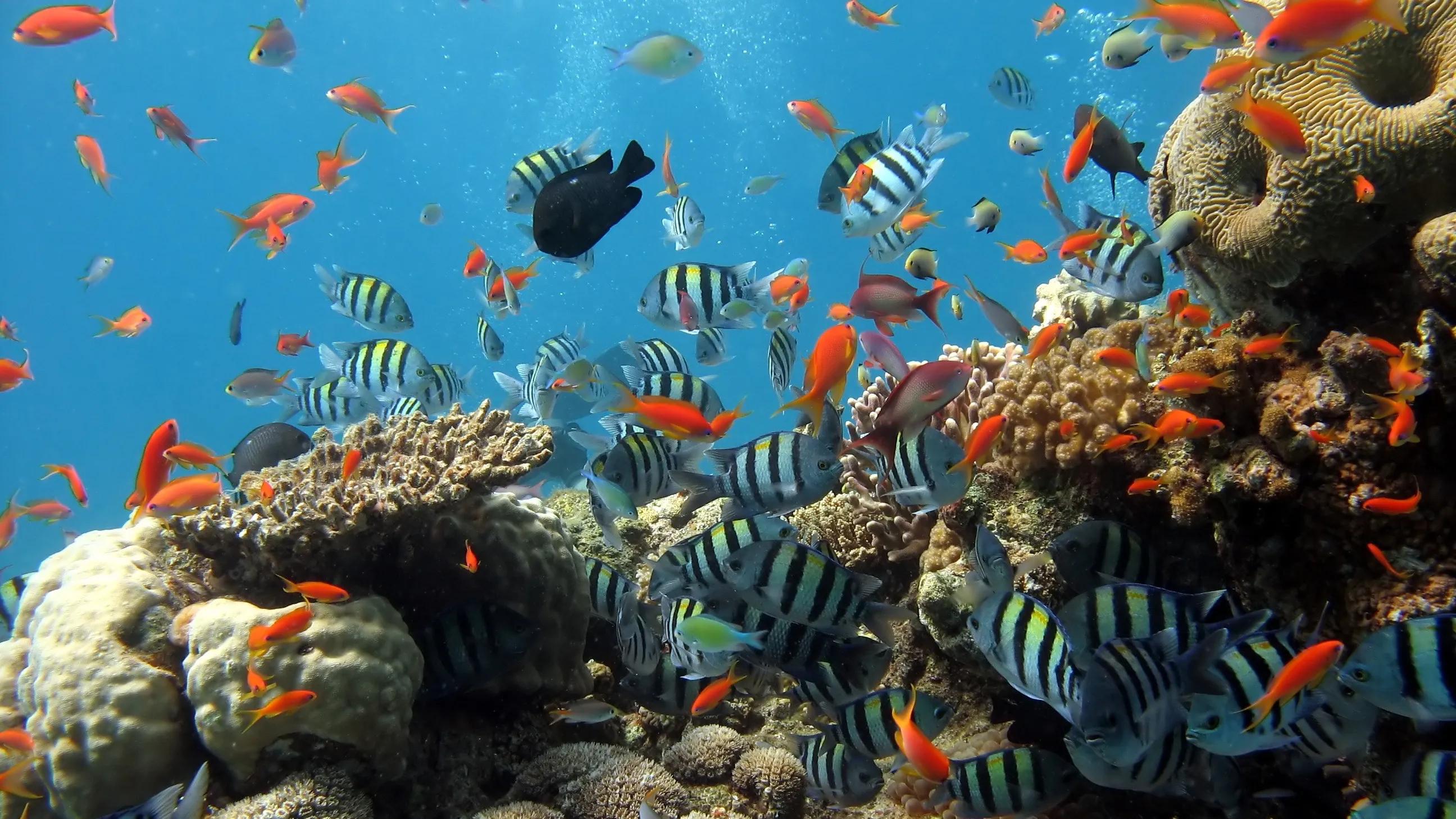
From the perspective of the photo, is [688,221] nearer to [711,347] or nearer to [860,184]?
[711,347]

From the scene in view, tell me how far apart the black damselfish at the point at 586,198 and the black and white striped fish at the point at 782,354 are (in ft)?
6.07

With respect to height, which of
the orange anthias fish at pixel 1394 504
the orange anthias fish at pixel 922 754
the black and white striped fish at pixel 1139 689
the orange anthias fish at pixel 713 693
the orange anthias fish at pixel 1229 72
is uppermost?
the orange anthias fish at pixel 1229 72

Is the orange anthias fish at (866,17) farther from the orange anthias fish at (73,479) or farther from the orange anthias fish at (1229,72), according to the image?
the orange anthias fish at (73,479)

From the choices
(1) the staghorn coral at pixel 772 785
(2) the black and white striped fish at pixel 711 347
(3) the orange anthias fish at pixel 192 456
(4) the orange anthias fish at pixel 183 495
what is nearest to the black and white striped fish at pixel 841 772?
(1) the staghorn coral at pixel 772 785

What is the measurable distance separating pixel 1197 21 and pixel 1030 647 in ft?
11.8

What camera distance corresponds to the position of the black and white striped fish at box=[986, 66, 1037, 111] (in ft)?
23.8

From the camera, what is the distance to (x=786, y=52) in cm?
7844

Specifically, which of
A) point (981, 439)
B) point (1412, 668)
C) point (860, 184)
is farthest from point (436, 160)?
point (1412, 668)

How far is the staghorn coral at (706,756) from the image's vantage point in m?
4.11

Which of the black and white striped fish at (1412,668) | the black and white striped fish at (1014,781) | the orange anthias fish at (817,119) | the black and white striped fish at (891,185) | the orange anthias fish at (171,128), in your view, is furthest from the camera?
the orange anthias fish at (171,128)

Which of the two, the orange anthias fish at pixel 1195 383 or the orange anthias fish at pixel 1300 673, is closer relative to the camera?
the orange anthias fish at pixel 1300 673

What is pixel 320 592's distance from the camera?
3.43 meters

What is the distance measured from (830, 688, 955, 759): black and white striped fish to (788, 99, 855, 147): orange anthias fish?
15.6 feet

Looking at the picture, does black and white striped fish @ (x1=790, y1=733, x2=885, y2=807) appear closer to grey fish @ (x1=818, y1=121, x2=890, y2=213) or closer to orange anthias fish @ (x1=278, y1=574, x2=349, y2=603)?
orange anthias fish @ (x1=278, y1=574, x2=349, y2=603)
